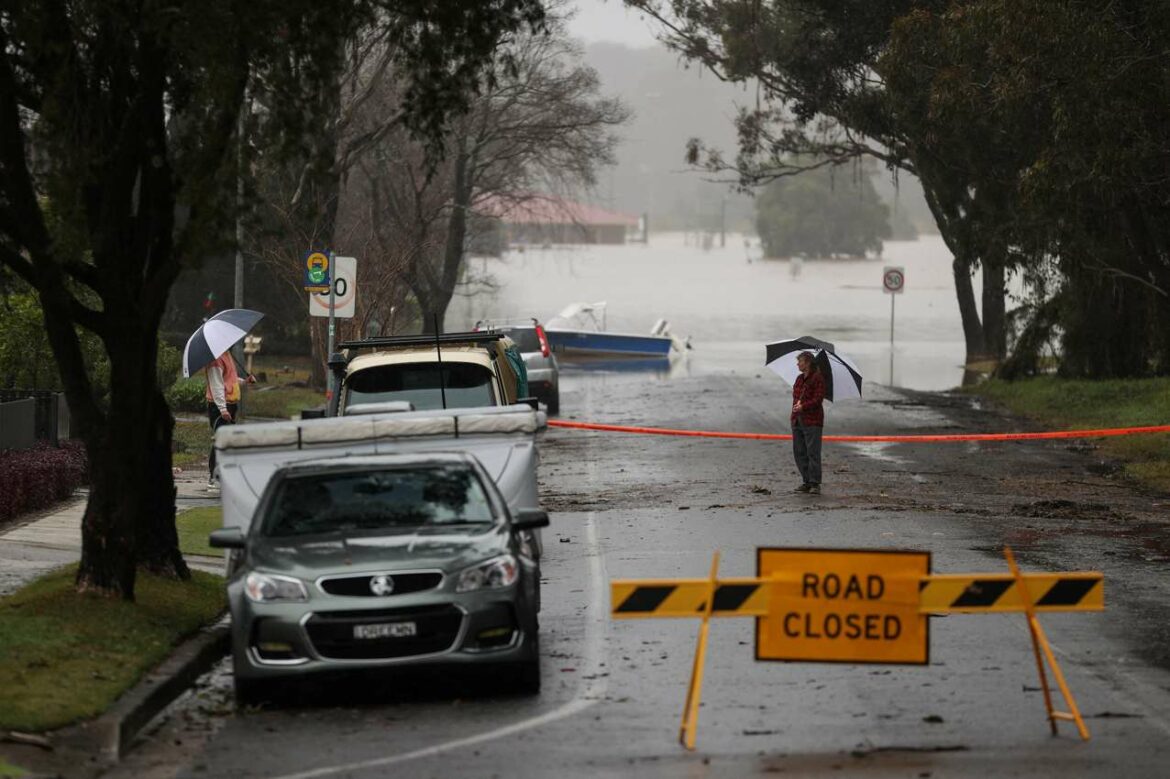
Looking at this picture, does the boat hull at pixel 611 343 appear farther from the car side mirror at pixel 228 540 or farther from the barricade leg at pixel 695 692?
the barricade leg at pixel 695 692

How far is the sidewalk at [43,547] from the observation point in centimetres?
1490

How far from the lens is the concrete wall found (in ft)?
68.3

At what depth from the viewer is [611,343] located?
197 feet

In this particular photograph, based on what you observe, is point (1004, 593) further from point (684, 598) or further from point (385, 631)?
point (385, 631)

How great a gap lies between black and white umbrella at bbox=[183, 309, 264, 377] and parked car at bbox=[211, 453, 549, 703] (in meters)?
9.94

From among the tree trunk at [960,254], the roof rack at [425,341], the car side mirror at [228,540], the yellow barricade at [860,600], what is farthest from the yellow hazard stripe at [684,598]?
the tree trunk at [960,254]

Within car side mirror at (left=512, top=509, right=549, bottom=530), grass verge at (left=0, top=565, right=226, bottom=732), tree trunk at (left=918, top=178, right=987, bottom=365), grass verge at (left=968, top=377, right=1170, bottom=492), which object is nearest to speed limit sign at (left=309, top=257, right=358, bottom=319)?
grass verge at (left=968, top=377, right=1170, bottom=492)

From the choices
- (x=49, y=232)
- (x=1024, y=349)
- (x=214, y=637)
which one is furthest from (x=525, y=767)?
(x=1024, y=349)

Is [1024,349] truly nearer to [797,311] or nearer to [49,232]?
[49,232]

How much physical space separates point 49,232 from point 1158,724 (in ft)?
24.5

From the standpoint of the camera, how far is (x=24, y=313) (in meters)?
25.1

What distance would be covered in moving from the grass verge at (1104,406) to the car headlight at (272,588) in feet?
54.5

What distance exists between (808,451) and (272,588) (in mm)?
11829

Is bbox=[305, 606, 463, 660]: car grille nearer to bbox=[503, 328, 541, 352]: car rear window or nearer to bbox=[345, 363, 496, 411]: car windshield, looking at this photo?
bbox=[345, 363, 496, 411]: car windshield
